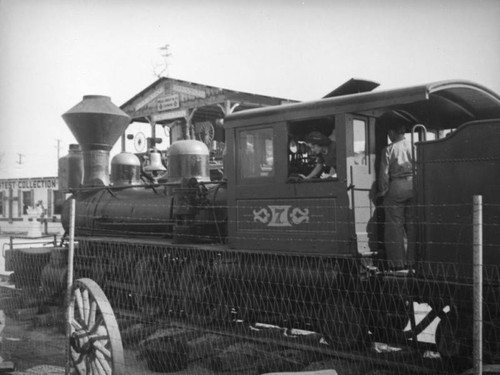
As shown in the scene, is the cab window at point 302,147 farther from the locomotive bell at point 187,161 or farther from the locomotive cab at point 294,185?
the locomotive bell at point 187,161

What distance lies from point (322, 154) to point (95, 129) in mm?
5358

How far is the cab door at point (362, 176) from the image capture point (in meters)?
6.02

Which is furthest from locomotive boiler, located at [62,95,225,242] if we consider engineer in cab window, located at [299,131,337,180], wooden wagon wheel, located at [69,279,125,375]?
wooden wagon wheel, located at [69,279,125,375]

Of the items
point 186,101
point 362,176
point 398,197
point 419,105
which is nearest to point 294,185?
point 362,176

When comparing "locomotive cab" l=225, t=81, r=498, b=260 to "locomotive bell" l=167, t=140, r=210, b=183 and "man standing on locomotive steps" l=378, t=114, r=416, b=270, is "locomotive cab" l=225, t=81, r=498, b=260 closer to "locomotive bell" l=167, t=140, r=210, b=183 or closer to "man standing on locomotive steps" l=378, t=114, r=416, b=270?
"man standing on locomotive steps" l=378, t=114, r=416, b=270

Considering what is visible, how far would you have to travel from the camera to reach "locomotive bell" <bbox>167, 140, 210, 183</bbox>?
8672mm

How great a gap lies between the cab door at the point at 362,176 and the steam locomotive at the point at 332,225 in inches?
0.7

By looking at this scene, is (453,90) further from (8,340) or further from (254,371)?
(8,340)

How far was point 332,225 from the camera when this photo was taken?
6.09 m

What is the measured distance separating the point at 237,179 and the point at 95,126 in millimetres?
4160

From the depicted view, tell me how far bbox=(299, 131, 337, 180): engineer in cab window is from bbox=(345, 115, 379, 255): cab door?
25 cm

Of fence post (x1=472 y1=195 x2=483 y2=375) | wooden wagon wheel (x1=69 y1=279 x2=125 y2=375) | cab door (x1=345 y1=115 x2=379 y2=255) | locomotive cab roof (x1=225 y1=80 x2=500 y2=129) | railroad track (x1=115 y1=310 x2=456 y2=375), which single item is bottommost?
railroad track (x1=115 y1=310 x2=456 y2=375)

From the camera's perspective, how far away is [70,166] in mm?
11219

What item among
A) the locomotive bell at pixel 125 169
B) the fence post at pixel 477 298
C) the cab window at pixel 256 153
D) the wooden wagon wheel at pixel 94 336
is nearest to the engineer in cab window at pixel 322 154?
the cab window at pixel 256 153
